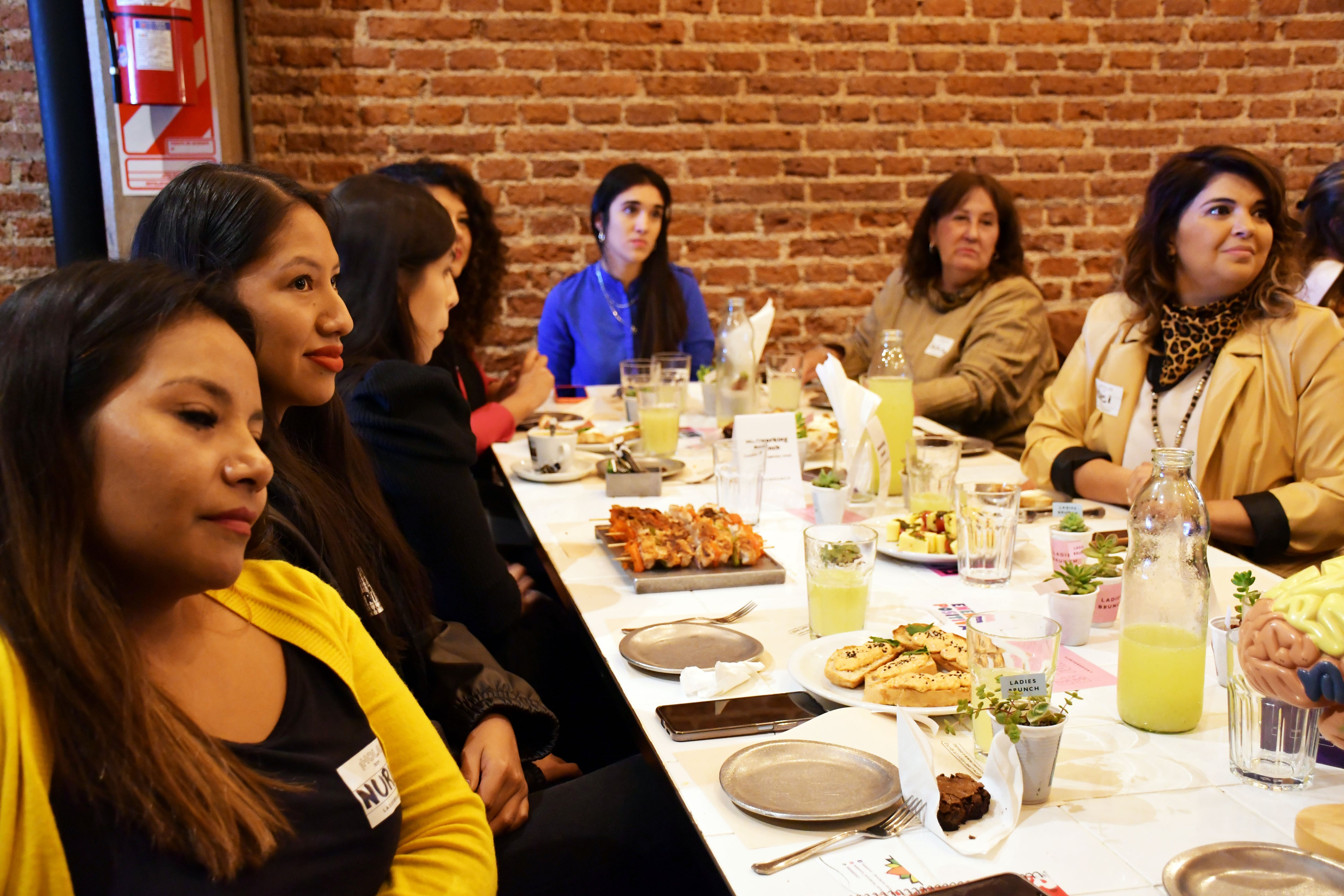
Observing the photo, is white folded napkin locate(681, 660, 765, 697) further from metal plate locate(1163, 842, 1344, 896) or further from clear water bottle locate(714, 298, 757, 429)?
clear water bottle locate(714, 298, 757, 429)

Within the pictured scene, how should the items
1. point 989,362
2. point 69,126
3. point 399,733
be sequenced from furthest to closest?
point 69,126 < point 989,362 < point 399,733

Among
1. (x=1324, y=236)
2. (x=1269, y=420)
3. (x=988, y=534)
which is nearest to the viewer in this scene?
(x=988, y=534)

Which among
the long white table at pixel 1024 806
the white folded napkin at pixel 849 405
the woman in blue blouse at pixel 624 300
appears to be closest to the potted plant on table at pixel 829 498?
the white folded napkin at pixel 849 405

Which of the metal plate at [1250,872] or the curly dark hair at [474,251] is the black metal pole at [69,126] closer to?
the curly dark hair at [474,251]

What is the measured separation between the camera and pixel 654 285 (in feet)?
13.1

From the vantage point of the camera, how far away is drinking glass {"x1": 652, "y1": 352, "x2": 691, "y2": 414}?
2.61 m

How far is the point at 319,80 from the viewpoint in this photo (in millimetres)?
4102

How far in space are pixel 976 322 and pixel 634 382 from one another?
51.5 inches

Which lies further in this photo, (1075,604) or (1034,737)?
(1075,604)

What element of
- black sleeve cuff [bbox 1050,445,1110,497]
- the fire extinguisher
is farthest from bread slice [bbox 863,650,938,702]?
the fire extinguisher

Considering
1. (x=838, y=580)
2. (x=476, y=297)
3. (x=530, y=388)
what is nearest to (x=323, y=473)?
(x=838, y=580)

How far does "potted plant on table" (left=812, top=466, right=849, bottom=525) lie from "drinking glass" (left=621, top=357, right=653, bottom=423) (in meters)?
0.70

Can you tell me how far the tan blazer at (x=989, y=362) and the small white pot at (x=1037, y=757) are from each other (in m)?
2.31

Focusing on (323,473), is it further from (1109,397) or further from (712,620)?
(1109,397)
